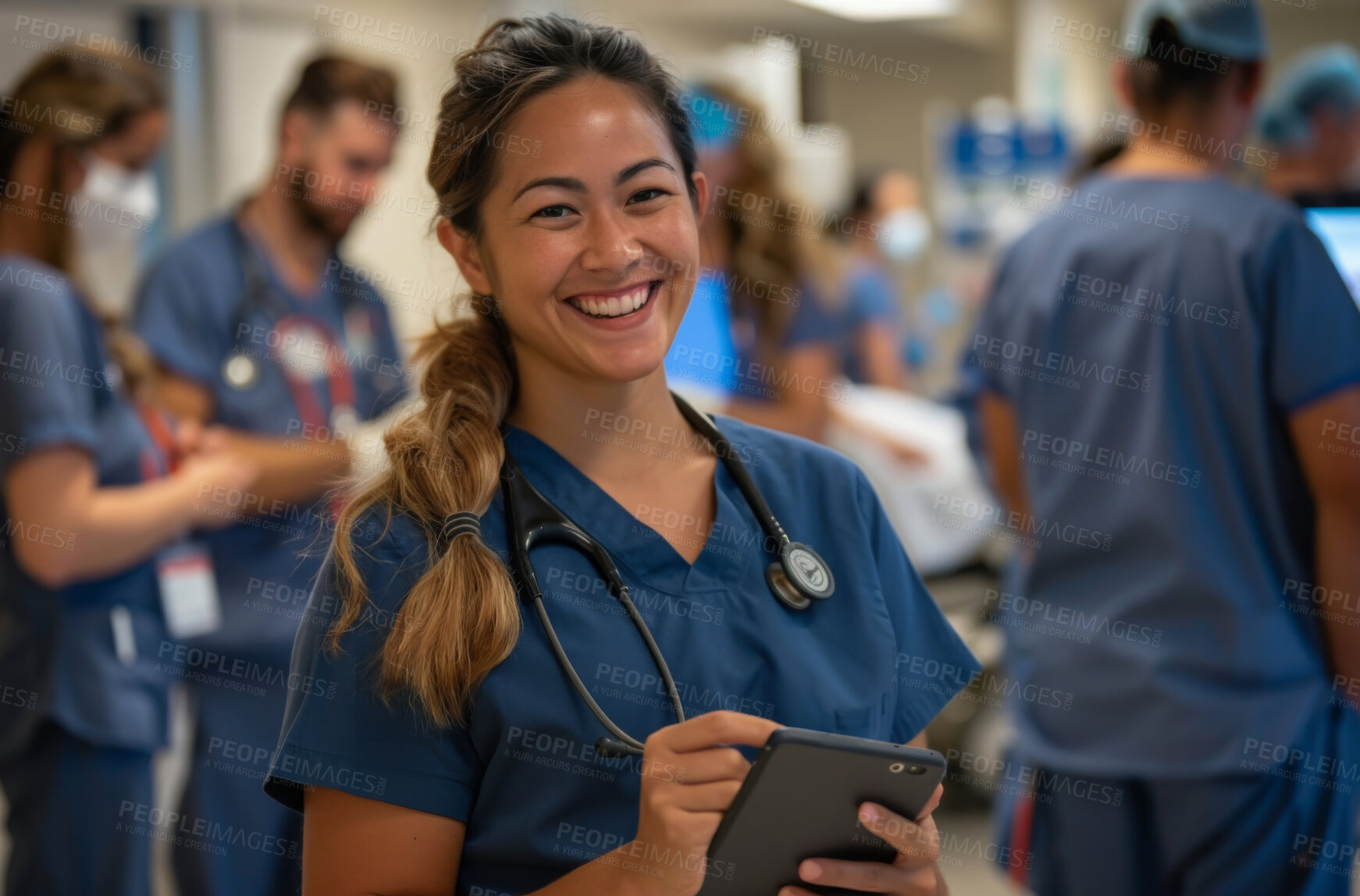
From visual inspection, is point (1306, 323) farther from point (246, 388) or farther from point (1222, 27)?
point (246, 388)

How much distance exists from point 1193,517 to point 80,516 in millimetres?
1716

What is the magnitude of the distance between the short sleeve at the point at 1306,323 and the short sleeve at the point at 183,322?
185 cm

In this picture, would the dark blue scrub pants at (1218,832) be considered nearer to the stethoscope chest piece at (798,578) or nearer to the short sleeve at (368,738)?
the stethoscope chest piece at (798,578)

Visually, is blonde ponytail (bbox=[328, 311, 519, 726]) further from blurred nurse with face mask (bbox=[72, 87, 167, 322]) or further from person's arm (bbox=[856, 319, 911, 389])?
person's arm (bbox=[856, 319, 911, 389])

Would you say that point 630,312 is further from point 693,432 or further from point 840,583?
point 840,583

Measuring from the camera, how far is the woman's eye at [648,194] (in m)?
1.15

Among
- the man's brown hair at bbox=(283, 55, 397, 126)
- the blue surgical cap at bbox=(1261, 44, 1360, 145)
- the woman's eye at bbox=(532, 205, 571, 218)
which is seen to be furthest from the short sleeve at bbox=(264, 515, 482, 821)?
the blue surgical cap at bbox=(1261, 44, 1360, 145)

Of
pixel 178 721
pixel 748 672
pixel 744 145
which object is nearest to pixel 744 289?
pixel 744 145

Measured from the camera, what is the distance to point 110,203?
2.31 metres

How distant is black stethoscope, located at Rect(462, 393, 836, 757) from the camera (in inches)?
40.7

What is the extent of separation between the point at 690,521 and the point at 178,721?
3579 mm

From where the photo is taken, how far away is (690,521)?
122 centimetres

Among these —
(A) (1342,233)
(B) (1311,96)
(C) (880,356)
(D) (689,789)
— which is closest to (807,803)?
(D) (689,789)

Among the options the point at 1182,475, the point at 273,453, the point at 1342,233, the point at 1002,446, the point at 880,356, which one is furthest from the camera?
the point at 880,356
